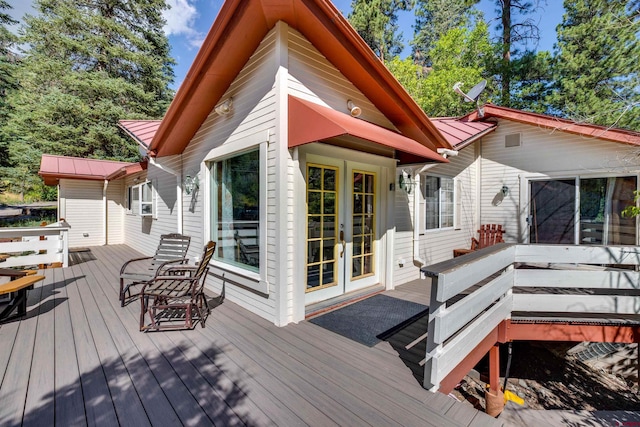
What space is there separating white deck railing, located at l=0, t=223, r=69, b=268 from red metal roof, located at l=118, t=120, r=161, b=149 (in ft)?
8.94

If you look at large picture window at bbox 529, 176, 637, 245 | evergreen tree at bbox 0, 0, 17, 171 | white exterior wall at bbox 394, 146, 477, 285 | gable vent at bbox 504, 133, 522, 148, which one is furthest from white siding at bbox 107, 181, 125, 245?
large picture window at bbox 529, 176, 637, 245


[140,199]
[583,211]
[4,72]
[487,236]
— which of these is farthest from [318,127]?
[4,72]

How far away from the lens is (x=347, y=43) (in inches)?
146

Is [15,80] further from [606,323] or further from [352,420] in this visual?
[606,323]

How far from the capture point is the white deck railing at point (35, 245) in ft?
19.2

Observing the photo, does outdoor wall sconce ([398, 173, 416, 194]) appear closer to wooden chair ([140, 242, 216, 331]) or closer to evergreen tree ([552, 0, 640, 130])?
wooden chair ([140, 242, 216, 331])

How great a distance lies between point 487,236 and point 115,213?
526 inches

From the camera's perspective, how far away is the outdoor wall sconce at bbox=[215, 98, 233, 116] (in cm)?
454

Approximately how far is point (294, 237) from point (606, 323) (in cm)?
412

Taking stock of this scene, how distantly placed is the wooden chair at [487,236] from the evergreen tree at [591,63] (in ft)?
22.2

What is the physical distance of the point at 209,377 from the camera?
2527 millimetres

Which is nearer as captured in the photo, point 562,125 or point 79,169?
point 562,125

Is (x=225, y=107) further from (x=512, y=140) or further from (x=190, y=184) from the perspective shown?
(x=512, y=140)

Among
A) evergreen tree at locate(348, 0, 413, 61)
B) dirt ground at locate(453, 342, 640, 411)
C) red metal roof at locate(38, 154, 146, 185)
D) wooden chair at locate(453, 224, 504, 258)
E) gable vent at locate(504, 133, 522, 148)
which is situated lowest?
dirt ground at locate(453, 342, 640, 411)
